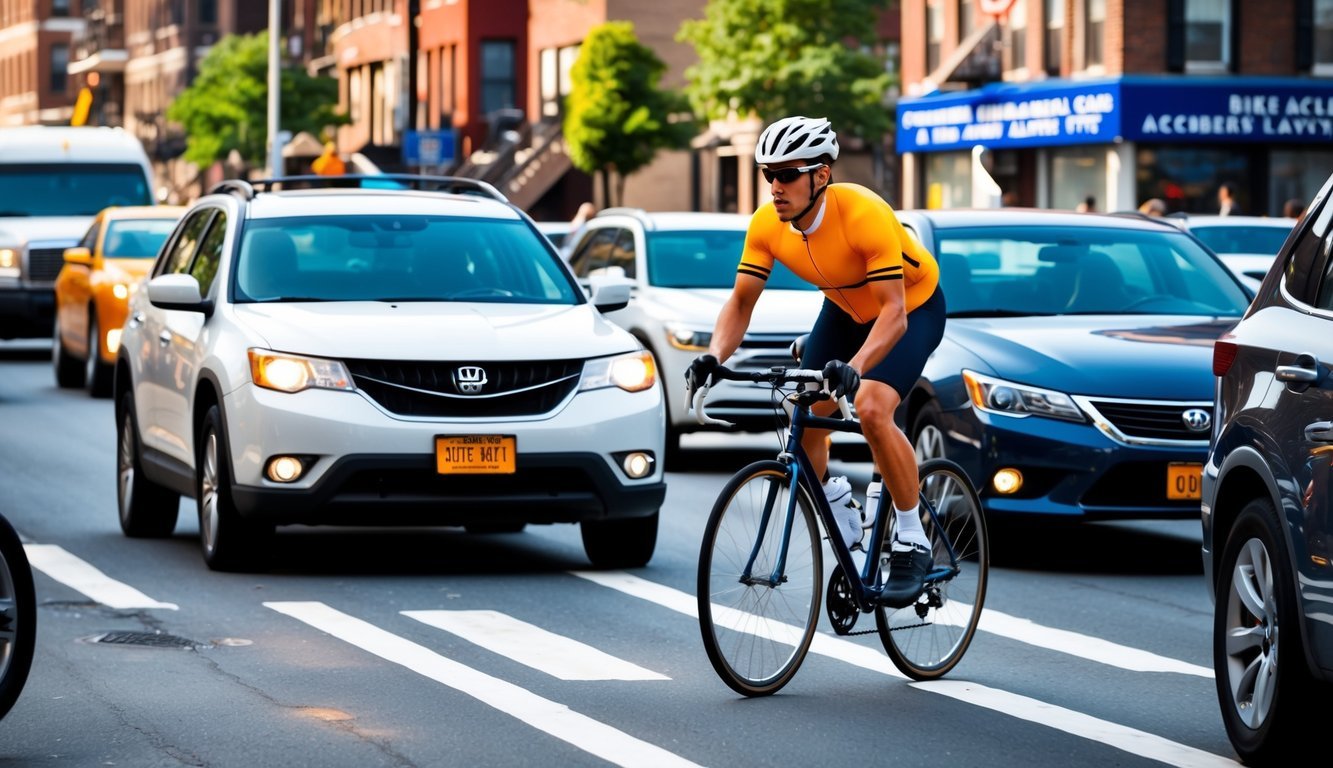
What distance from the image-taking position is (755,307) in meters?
16.6

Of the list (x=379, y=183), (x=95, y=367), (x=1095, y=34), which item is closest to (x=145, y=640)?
(x=379, y=183)

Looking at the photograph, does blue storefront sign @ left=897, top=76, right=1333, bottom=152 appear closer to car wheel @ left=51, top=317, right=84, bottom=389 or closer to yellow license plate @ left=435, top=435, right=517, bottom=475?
car wheel @ left=51, top=317, right=84, bottom=389

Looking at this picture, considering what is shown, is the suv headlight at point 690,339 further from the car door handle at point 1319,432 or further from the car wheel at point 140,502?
the car door handle at point 1319,432

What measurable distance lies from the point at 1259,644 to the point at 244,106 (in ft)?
222

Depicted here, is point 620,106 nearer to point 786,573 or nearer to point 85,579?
point 85,579

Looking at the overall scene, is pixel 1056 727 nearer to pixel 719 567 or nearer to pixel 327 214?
pixel 719 567

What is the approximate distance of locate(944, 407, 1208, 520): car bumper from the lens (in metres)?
11.4

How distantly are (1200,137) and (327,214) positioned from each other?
1261 inches

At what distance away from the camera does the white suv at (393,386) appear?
10758mm

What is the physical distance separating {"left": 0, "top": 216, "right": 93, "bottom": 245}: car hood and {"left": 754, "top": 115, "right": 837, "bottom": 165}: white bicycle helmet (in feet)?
69.8

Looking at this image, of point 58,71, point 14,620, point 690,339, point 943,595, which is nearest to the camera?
point 14,620

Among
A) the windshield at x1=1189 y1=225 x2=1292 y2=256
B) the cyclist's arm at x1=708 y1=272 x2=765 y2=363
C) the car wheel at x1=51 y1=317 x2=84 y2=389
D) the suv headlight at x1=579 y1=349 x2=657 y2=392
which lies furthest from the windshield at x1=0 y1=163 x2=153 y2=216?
the cyclist's arm at x1=708 y1=272 x2=765 y2=363

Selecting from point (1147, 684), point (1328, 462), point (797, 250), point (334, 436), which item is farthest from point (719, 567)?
point (334, 436)

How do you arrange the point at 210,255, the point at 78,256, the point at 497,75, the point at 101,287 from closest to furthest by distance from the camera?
1. the point at 210,255
2. the point at 101,287
3. the point at 78,256
4. the point at 497,75
